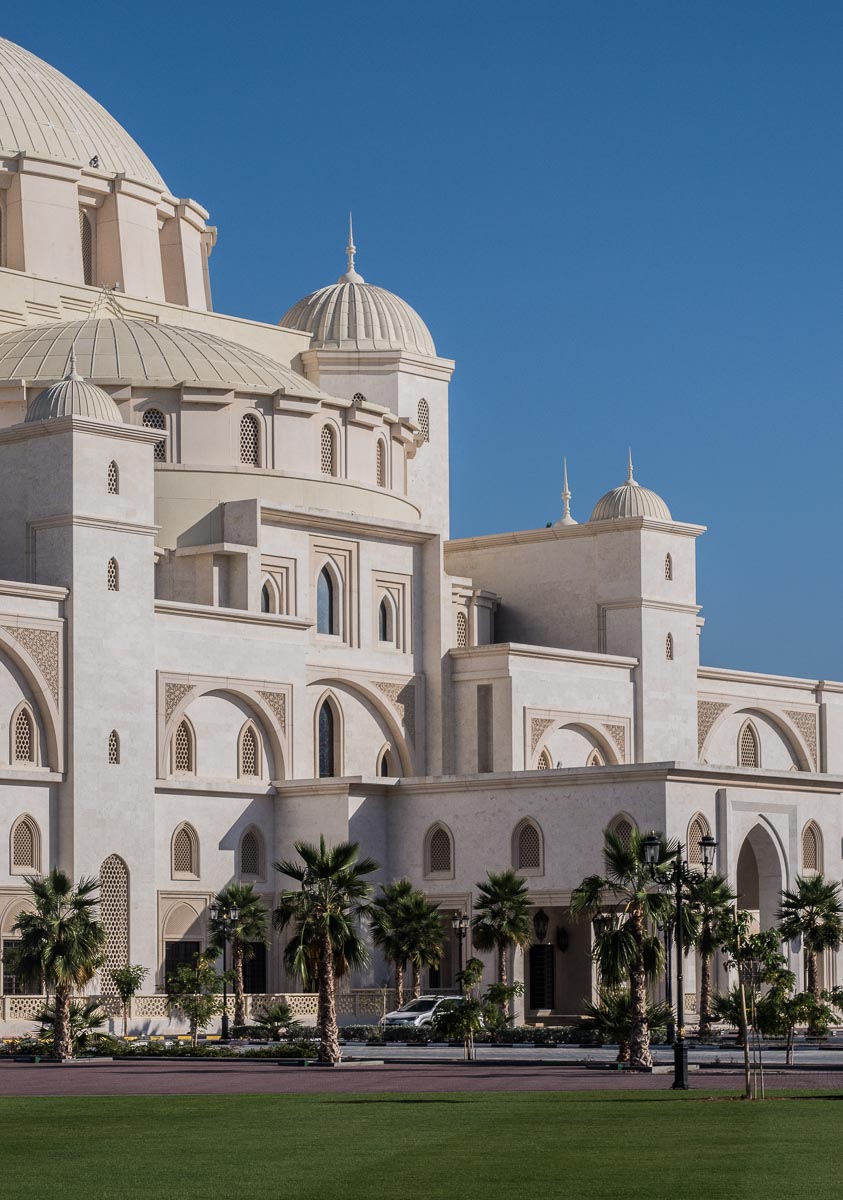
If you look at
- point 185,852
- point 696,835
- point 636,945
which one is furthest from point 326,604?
point 636,945

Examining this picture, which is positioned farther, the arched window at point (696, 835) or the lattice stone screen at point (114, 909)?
the arched window at point (696, 835)

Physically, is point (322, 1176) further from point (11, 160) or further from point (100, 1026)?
point (11, 160)

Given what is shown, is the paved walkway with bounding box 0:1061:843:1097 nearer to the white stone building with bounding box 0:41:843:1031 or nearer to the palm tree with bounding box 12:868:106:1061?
the palm tree with bounding box 12:868:106:1061

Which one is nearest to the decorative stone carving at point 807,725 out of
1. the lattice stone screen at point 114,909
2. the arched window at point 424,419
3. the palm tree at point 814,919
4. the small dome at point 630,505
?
the small dome at point 630,505

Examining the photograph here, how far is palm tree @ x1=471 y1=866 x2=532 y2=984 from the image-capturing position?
4528 cm

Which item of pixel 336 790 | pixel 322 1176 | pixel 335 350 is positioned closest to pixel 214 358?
pixel 335 350

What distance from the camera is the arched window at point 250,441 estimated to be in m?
53.9

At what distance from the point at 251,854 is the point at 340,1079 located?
2026 cm

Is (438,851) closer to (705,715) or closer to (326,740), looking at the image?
(326,740)

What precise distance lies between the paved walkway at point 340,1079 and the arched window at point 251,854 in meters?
14.8

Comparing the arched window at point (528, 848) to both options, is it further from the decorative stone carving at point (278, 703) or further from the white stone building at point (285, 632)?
the decorative stone carving at point (278, 703)

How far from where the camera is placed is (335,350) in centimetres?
6216

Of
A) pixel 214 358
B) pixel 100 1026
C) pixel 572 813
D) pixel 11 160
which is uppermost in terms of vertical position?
pixel 11 160

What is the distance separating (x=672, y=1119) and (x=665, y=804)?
24212 mm
